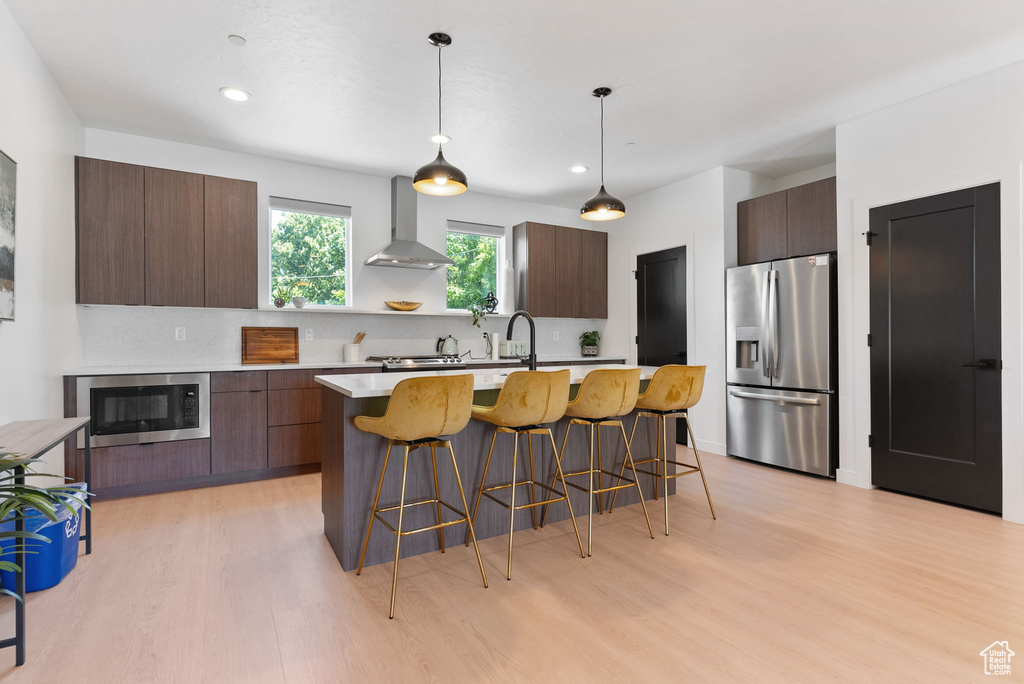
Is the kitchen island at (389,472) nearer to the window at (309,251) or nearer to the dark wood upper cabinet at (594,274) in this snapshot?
the window at (309,251)

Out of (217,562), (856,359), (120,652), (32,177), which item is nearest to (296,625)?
(120,652)

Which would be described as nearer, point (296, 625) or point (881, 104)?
point (296, 625)

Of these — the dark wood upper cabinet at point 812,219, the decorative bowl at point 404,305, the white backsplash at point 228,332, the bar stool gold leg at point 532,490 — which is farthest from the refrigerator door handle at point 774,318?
the decorative bowl at point 404,305

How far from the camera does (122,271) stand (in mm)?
3768

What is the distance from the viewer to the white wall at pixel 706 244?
4.88 metres

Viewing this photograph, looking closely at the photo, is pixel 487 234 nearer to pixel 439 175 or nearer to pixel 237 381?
pixel 237 381

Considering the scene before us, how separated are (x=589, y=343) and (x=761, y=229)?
236 centimetres

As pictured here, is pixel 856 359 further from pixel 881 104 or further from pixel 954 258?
pixel 881 104

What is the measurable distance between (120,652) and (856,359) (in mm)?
4523


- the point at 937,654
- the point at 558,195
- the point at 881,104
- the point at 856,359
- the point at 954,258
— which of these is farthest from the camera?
the point at 558,195

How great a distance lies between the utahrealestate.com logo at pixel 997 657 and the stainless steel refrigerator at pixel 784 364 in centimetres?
230

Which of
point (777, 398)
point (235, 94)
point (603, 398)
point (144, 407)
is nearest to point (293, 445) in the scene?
point (144, 407)

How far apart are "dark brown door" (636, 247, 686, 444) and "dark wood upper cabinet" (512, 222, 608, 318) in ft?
1.78

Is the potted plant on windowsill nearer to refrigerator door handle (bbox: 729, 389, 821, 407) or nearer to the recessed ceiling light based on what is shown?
refrigerator door handle (bbox: 729, 389, 821, 407)
